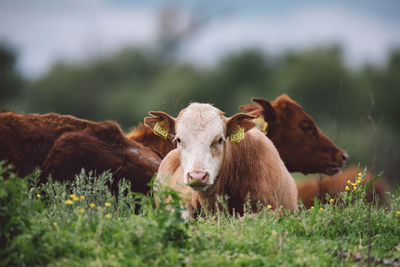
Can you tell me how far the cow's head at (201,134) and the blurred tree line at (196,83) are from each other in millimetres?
36379

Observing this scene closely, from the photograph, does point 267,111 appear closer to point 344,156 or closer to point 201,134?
point 344,156

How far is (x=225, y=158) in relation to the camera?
669 centimetres

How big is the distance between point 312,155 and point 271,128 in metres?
0.99

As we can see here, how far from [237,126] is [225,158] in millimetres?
442

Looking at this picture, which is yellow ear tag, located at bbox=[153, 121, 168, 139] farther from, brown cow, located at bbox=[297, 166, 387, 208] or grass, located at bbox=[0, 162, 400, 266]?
brown cow, located at bbox=[297, 166, 387, 208]

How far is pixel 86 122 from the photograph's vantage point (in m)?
8.86

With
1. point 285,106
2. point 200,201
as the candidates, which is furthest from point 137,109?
point 200,201

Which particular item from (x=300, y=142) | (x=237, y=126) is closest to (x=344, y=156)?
(x=300, y=142)

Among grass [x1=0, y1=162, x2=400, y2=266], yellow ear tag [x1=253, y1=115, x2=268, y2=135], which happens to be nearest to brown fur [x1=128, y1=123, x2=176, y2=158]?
yellow ear tag [x1=253, y1=115, x2=268, y2=135]

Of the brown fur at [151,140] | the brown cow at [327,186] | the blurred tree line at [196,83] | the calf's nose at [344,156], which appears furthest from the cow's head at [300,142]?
the blurred tree line at [196,83]

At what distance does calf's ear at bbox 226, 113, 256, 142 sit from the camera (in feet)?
21.8

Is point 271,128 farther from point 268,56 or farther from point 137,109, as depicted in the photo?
point 268,56

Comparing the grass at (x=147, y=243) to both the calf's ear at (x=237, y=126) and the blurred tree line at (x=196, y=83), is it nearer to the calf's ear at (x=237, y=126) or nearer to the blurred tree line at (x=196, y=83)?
the calf's ear at (x=237, y=126)

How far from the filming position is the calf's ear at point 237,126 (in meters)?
6.64
